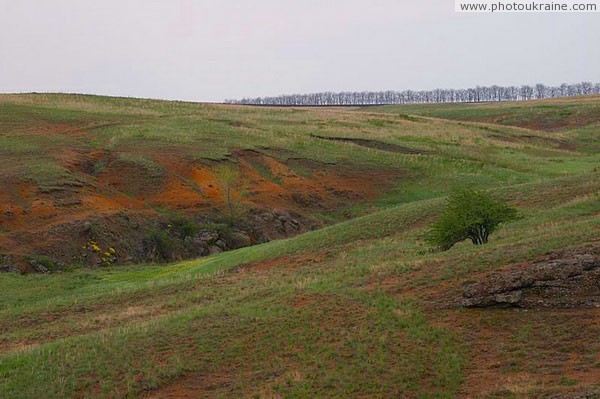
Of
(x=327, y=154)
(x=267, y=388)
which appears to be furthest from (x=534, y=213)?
(x=327, y=154)

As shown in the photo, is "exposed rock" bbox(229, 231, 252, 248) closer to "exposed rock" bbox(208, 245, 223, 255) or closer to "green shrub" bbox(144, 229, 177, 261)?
"exposed rock" bbox(208, 245, 223, 255)

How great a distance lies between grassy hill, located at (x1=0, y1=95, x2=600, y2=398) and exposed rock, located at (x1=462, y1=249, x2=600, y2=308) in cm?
33

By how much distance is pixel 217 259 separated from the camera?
34.8 m

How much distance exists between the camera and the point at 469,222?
24844mm

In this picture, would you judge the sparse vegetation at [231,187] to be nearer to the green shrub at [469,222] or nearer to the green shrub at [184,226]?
the green shrub at [184,226]

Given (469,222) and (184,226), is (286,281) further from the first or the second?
(184,226)

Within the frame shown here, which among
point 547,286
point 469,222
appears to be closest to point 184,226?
point 469,222

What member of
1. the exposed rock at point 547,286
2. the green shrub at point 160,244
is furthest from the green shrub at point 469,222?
the green shrub at point 160,244

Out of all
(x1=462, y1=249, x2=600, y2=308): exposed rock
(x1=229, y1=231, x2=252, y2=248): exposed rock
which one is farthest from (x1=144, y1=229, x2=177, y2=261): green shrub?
(x1=462, y1=249, x2=600, y2=308): exposed rock

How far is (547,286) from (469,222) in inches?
303

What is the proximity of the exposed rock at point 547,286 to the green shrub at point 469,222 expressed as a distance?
22.5 feet

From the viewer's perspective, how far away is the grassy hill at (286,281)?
610 inches

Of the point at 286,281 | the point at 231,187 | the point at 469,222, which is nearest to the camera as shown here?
the point at 286,281

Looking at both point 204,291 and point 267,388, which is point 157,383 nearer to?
point 267,388
